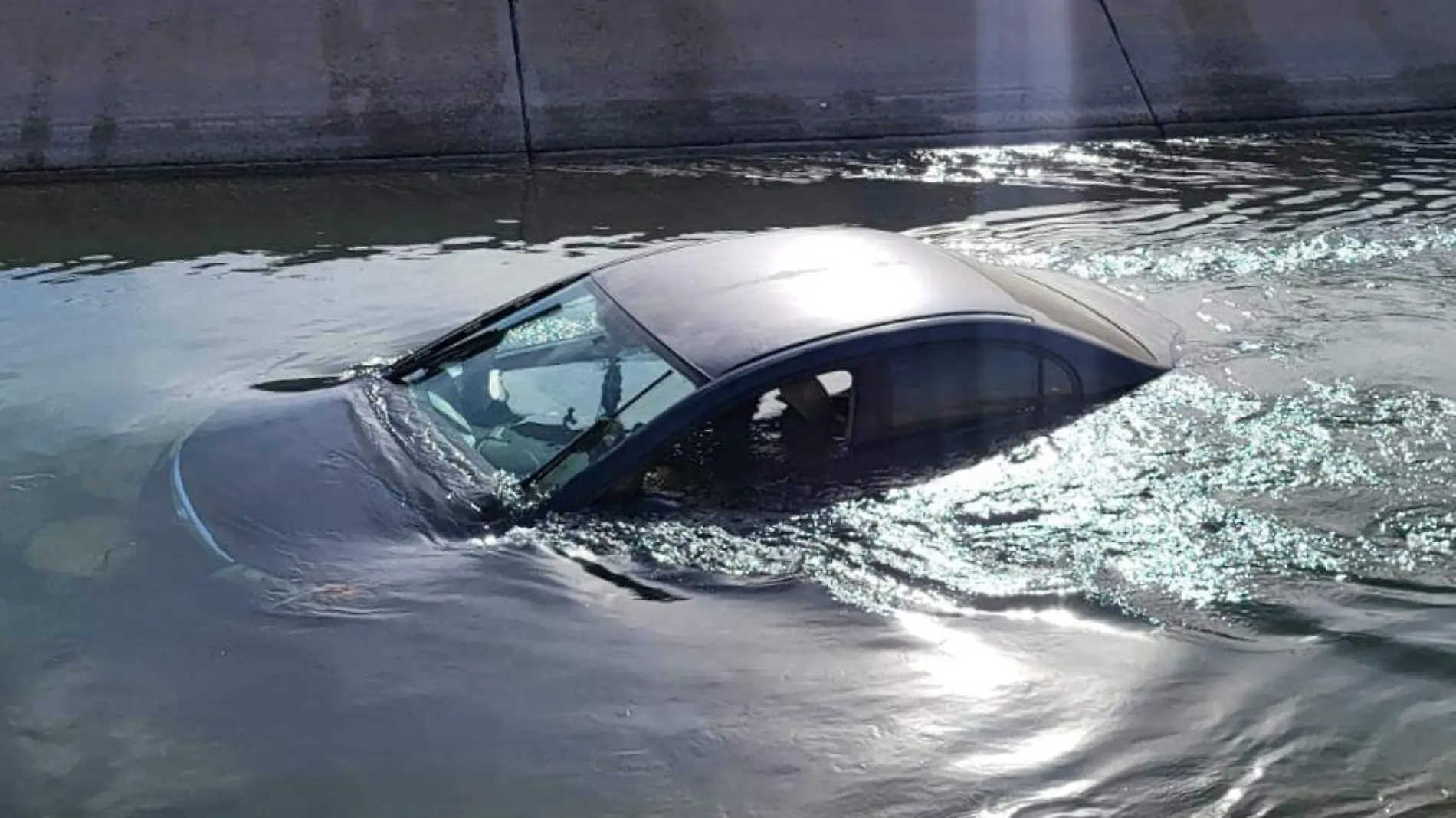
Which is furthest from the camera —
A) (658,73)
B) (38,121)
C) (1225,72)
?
(1225,72)

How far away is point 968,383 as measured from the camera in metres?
5.53

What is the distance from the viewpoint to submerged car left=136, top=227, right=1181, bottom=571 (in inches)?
204

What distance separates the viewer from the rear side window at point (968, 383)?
537 cm

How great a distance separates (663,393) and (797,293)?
0.65 metres

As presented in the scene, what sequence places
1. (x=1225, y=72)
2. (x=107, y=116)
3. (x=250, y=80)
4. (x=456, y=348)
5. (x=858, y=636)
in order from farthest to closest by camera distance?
(x=1225, y=72), (x=250, y=80), (x=107, y=116), (x=456, y=348), (x=858, y=636)

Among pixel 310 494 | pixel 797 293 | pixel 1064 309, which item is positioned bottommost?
pixel 310 494

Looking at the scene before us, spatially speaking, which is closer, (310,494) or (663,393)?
(663,393)

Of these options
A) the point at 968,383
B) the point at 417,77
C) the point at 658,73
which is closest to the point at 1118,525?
the point at 968,383

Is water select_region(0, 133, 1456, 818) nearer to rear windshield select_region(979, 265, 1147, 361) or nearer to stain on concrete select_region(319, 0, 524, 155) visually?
rear windshield select_region(979, 265, 1147, 361)

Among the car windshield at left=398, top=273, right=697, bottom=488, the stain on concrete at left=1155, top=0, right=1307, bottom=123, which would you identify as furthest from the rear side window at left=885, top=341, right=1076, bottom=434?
the stain on concrete at left=1155, top=0, right=1307, bottom=123

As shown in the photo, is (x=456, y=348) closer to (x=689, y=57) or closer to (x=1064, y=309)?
(x=1064, y=309)

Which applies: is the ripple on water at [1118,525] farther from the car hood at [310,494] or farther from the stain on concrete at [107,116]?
the stain on concrete at [107,116]

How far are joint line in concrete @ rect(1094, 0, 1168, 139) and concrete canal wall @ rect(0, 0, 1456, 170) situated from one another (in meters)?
0.03

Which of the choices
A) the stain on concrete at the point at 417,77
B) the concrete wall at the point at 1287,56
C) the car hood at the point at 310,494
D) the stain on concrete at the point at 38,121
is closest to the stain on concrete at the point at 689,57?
the stain on concrete at the point at 417,77
